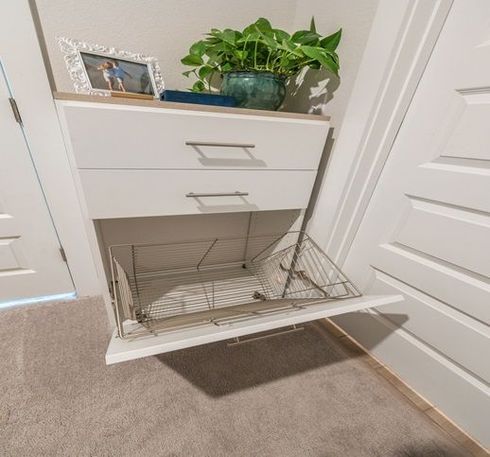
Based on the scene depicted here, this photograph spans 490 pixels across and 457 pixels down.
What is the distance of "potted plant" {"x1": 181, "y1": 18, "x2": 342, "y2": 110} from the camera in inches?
29.1

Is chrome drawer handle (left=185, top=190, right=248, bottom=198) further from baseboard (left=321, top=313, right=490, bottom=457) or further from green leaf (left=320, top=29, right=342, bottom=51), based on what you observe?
baseboard (left=321, top=313, right=490, bottom=457)

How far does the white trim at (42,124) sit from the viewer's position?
2.22 feet

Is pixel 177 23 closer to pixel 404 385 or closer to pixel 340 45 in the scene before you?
pixel 340 45

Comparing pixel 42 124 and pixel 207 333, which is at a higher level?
pixel 42 124

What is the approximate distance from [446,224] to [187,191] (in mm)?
800

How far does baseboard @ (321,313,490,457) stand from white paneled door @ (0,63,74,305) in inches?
49.6

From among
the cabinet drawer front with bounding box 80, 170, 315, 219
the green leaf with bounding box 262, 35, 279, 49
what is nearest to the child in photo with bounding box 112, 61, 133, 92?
the cabinet drawer front with bounding box 80, 170, 315, 219

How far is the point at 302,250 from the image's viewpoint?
3.71ft

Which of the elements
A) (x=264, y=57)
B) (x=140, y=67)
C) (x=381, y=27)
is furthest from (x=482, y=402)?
(x=140, y=67)

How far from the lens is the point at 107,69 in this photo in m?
0.74

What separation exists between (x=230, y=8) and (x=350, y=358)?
56.6 inches

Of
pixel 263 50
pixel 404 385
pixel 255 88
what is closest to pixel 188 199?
pixel 255 88

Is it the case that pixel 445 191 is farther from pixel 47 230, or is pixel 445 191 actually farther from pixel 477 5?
pixel 47 230

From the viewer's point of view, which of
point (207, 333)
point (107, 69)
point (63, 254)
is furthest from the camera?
point (63, 254)
